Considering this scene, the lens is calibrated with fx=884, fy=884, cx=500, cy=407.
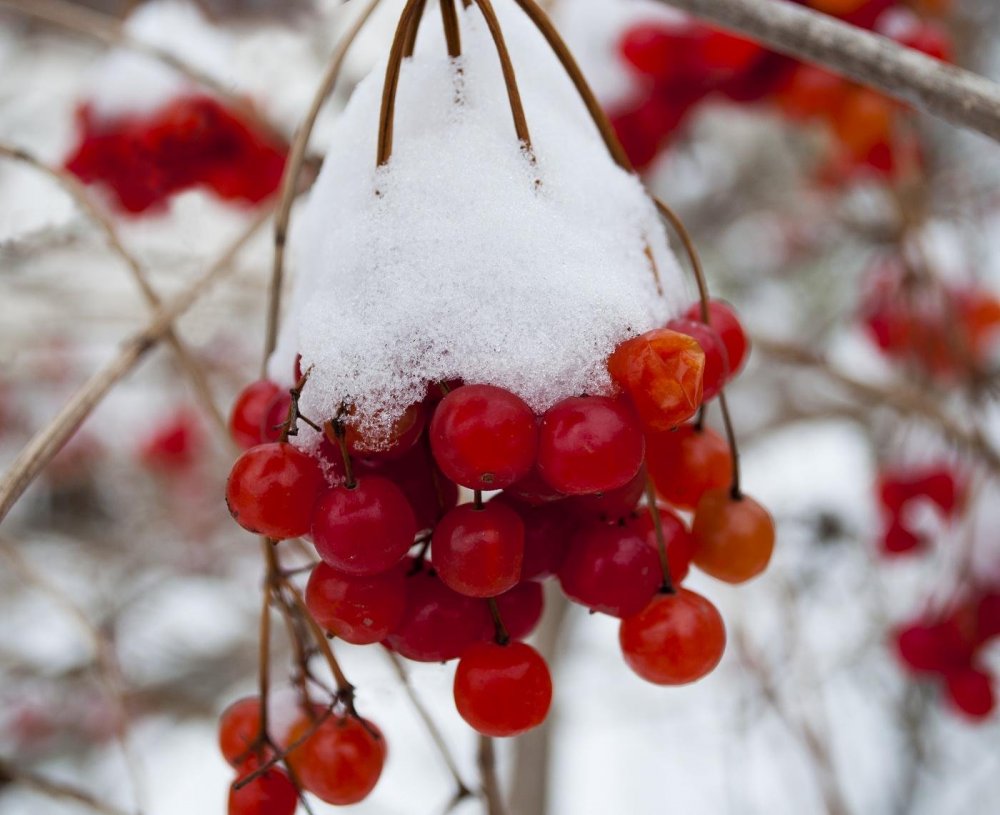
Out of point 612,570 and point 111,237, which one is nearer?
point 612,570

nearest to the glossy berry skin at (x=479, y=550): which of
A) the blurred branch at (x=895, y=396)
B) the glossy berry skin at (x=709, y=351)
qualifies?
the glossy berry skin at (x=709, y=351)

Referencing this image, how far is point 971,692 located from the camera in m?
0.93

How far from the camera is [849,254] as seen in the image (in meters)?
2.32

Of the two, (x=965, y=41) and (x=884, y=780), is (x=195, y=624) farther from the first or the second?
(x=965, y=41)

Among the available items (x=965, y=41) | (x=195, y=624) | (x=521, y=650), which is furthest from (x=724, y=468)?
(x=195, y=624)

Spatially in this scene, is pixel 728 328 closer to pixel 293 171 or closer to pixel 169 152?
pixel 293 171

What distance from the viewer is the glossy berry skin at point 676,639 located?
450 mm

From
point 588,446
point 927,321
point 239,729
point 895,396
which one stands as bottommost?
point 927,321

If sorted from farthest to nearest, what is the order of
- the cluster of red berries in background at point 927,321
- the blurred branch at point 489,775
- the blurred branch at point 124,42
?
1. the cluster of red berries in background at point 927,321
2. the blurred branch at point 124,42
3. the blurred branch at point 489,775

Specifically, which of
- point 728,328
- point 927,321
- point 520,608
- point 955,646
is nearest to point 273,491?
point 520,608

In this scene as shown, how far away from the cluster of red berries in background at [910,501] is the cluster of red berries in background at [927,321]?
5.5 inches

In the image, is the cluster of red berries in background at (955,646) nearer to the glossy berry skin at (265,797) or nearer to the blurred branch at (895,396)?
the blurred branch at (895,396)

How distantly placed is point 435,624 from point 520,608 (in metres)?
0.06

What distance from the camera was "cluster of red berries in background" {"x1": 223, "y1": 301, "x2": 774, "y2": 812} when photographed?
1.25 feet
